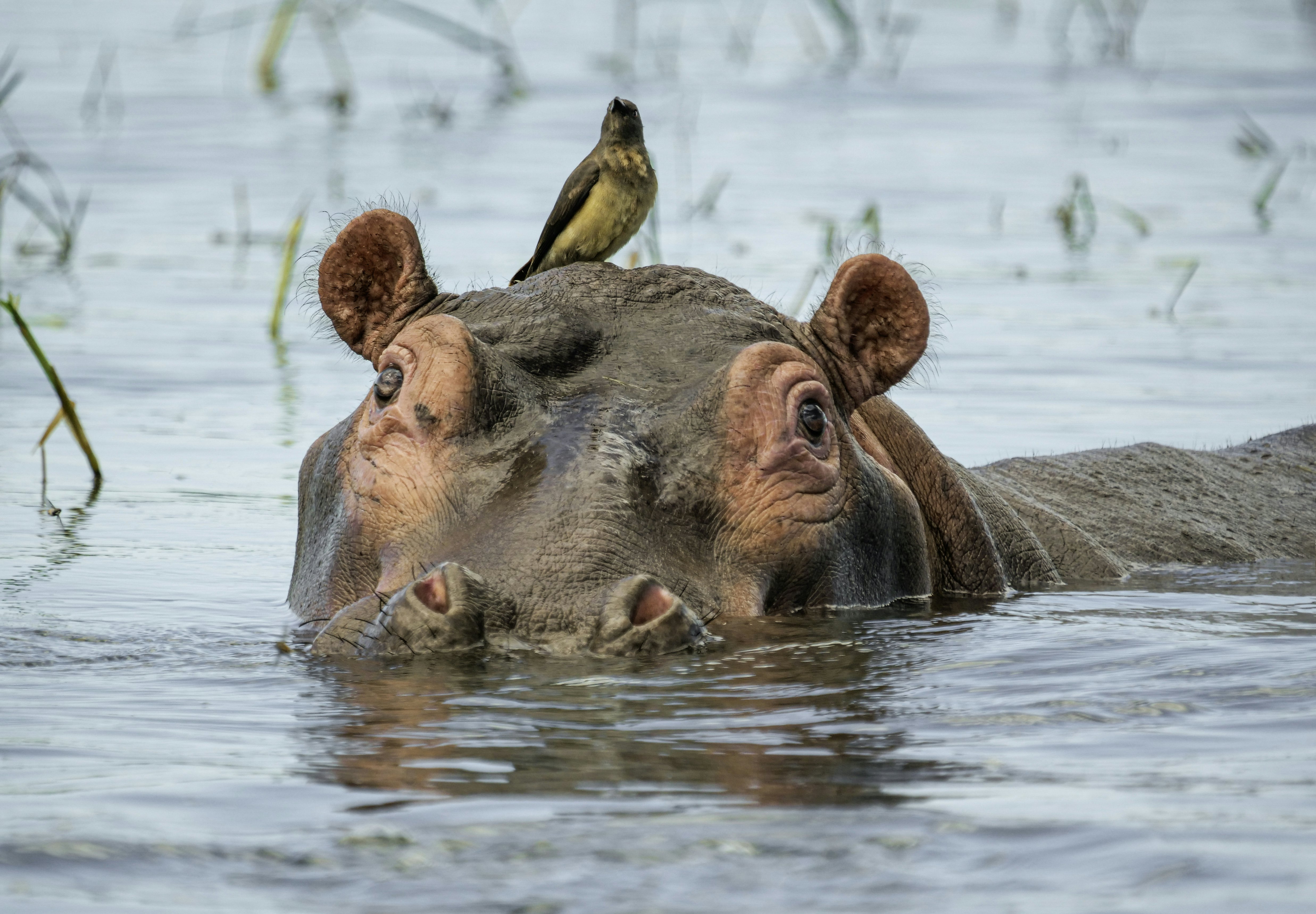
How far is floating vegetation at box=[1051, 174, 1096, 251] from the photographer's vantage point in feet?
56.2

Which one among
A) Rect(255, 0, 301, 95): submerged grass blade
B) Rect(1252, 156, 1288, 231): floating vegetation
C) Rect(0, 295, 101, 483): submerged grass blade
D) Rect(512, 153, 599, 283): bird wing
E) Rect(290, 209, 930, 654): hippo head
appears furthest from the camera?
Rect(255, 0, 301, 95): submerged grass blade

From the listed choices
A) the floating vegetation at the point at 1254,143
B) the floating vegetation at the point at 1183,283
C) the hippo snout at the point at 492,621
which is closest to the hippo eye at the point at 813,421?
the hippo snout at the point at 492,621

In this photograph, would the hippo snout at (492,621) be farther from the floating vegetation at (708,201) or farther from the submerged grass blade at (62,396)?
the floating vegetation at (708,201)

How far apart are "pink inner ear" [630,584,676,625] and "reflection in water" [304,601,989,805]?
96 millimetres

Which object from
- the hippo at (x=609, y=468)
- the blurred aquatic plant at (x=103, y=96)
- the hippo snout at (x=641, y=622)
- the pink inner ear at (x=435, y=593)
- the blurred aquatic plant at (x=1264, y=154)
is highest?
the blurred aquatic plant at (x=103, y=96)

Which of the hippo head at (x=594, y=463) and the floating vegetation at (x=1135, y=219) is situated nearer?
the hippo head at (x=594, y=463)

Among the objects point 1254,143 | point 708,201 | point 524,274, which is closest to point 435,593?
point 524,274

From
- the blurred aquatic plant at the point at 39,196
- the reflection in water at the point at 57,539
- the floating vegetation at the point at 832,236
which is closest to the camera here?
the reflection in water at the point at 57,539

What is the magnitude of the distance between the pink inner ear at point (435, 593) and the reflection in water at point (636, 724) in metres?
0.11

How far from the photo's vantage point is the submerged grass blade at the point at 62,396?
8.40 metres

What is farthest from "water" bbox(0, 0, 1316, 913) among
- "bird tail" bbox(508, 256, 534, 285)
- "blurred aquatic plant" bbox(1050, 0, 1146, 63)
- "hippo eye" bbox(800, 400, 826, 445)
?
"blurred aquatic plant" bbox(1050, 0, 1146, 63)

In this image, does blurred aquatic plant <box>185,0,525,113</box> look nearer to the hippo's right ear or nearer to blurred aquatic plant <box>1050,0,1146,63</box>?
blurred aquatic plant <box>1050,0,1146,63</box>

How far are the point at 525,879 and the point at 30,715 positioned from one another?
176cm

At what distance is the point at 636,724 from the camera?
436 centimetres
